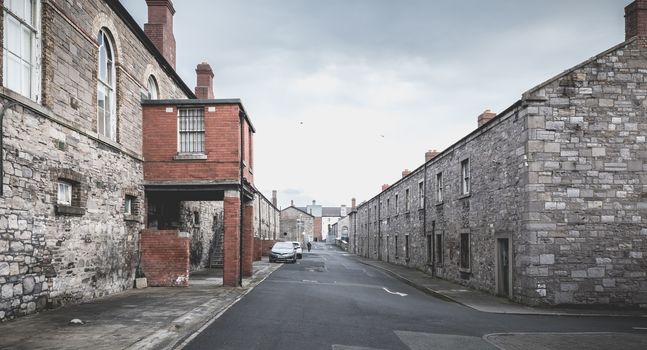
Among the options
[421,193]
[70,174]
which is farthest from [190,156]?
[421,193]

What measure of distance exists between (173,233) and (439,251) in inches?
495

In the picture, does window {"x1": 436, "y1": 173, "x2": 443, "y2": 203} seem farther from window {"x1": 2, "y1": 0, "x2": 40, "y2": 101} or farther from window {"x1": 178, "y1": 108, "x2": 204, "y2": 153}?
window {"x1": 2, "y1": 0, "x2": 40, "y2": 101}

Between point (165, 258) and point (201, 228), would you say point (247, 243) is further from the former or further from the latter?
point (201, 228)

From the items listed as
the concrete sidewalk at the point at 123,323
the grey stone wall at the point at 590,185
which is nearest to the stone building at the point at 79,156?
the concrete sidewalk at the point at 123,323

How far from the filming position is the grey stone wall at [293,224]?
91250 mm

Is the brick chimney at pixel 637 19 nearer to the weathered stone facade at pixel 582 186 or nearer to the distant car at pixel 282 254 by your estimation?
the weathered stone facade at pixel 582 186

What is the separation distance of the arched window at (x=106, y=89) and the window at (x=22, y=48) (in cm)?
307

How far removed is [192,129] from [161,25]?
953 cm

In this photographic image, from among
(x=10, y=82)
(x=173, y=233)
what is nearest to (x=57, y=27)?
(x=10, y=82)

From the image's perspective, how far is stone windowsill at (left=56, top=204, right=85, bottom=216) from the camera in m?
10.9

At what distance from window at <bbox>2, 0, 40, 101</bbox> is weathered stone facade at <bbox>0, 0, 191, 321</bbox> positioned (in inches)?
7.2

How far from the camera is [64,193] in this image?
38.2ft

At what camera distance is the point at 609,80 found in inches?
555

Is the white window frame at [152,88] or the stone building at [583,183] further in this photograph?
the white window frame at [152,88]
